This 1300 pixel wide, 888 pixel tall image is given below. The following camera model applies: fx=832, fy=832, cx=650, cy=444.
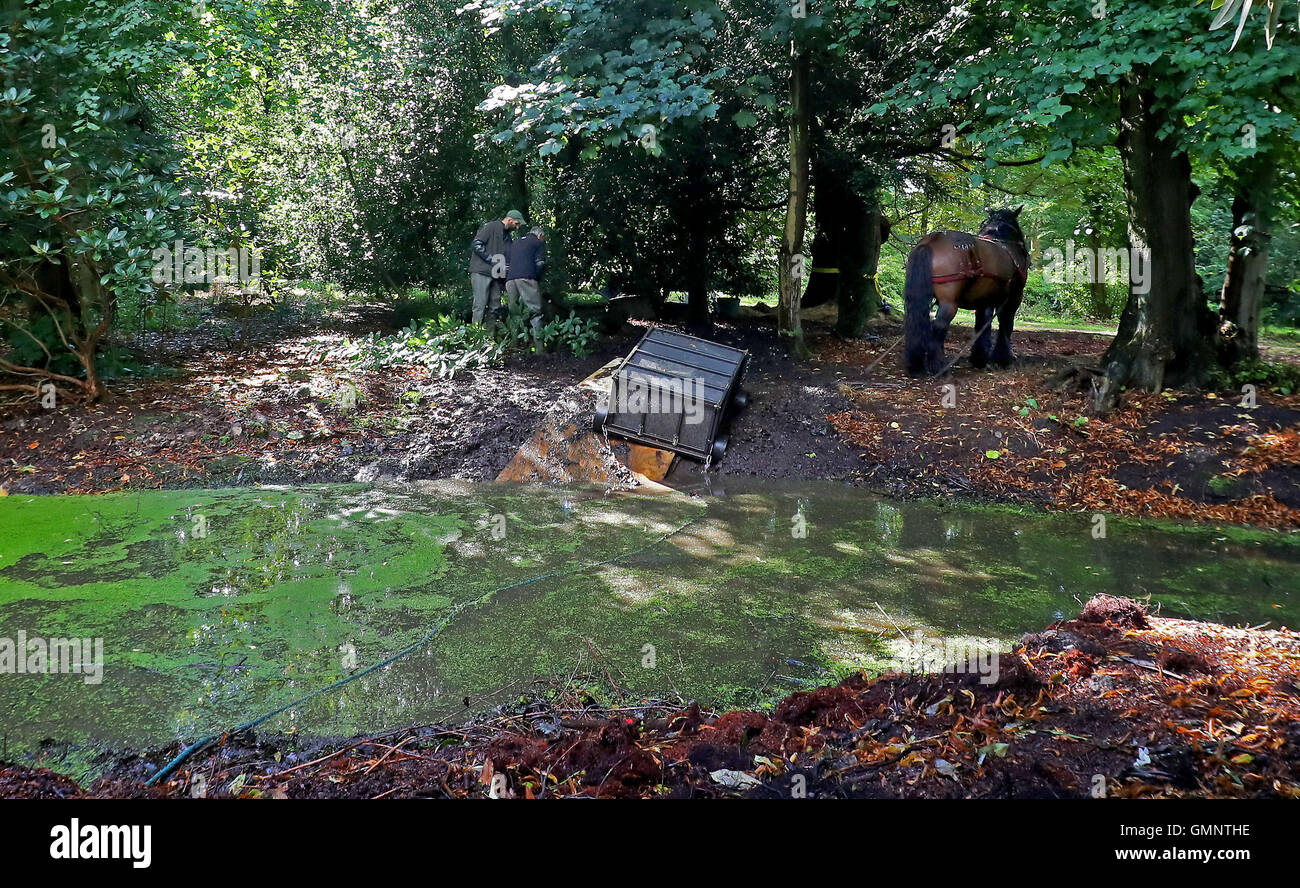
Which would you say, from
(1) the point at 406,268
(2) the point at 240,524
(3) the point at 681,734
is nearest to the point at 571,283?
(1) the point at 406,268

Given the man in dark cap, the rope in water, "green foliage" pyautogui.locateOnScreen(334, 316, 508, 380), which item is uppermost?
the man in dark cap

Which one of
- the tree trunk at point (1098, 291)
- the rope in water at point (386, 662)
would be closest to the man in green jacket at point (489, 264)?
the rope in water at point (386, 662)

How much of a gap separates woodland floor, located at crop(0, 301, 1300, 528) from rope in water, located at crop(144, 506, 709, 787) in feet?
6.86

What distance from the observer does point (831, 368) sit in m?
10.8

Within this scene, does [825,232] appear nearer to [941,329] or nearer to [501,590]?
[941,329]

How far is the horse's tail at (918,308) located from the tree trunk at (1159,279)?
1951 mm

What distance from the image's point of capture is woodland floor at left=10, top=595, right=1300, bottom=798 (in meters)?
2.59

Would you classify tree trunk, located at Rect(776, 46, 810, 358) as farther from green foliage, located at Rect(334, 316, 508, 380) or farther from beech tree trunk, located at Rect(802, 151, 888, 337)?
green foliage, located at Rect(334, 316, 508, 380)

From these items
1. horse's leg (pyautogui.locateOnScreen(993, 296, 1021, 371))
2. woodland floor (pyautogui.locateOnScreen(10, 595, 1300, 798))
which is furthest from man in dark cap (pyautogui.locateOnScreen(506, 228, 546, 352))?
woodland floor (pyautogui.locateOnScreen(10, 595, 1300, 798))

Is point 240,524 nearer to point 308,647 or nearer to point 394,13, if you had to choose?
point 308,647

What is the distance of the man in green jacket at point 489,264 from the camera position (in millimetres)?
11781

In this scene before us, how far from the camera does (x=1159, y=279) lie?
28.1 feet

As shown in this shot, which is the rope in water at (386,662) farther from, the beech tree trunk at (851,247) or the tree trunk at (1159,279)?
the beech tree trunk at (851,247)

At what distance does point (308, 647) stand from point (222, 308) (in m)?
13.3
